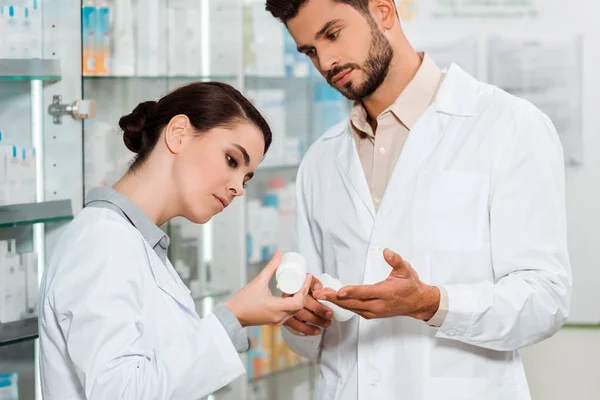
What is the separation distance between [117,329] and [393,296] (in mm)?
612

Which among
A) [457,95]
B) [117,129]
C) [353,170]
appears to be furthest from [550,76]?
[117,129]

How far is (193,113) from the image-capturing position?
157cm

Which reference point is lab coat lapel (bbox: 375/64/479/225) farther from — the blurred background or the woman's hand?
the blurred background

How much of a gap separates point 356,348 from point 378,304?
33 cm

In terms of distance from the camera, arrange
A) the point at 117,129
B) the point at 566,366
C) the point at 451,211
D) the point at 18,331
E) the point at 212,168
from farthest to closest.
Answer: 1. the point at 566,366
2. the point at 117,129
3. the point at 18,331
4. the point at 451,211
5. the point at 212,168

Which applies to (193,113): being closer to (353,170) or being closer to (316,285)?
(316,285)

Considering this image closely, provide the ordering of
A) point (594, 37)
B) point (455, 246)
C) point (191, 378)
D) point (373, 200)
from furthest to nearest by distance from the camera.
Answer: point (594, 37) → point (373, 200) → point (455, 246) → point (191, 378)

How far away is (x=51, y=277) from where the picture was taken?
1.38 m

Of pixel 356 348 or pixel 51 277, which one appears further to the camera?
pixel 356 348

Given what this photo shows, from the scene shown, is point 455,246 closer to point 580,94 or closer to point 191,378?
point 191,378

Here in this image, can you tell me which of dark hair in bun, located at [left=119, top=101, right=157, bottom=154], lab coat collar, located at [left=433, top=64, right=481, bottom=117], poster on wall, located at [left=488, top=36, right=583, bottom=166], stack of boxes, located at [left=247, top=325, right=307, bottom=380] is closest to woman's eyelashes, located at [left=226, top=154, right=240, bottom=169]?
dark hair in bun, located at [left=119, top=101, right=157, bottom=154]

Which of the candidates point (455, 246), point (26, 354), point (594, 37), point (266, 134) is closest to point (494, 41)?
point (594, 37)

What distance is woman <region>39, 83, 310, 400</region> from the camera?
1.29 metres

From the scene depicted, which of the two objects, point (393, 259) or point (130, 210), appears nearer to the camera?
point (130, 210)
